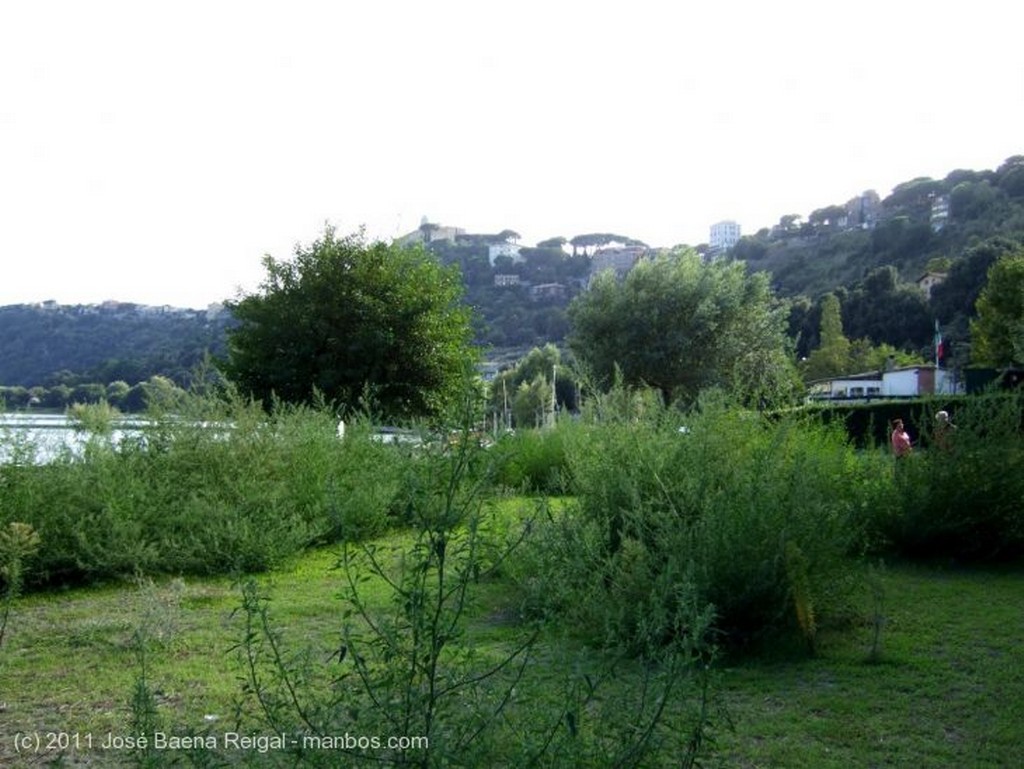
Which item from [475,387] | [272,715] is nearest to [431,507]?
[475,387]

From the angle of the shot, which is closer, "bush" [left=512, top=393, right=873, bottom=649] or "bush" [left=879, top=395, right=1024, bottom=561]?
"bush" [left=512, top=393, right=873, bottom=649]

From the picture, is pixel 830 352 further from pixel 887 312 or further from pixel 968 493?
pixel 968 493

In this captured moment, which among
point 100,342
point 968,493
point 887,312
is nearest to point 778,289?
point 887,312

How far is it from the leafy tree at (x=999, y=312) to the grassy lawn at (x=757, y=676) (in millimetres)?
33937

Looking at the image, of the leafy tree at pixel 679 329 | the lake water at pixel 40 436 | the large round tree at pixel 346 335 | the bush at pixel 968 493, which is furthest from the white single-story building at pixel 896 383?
the lake water at pixel 40 436

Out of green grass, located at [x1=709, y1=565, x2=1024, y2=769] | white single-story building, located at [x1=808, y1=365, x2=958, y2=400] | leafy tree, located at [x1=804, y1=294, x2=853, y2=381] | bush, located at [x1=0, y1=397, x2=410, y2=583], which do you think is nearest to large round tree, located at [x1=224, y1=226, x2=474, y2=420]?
bush, located at [x1=0, y1=397, x2=410, y2=583]

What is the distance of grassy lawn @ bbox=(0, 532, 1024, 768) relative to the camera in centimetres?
439

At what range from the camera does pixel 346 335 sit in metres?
20.5

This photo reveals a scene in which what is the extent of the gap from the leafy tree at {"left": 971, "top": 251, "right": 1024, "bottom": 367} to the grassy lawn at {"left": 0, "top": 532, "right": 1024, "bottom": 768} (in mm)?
33937

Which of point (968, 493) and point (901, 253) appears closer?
point (968, 493)

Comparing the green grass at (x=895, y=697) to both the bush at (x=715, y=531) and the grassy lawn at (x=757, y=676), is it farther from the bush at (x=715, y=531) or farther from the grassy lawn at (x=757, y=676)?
the bush at (x=715, y=531)

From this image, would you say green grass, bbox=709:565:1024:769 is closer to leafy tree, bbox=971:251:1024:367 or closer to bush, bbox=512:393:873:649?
bush, bbox=512:393:873:649

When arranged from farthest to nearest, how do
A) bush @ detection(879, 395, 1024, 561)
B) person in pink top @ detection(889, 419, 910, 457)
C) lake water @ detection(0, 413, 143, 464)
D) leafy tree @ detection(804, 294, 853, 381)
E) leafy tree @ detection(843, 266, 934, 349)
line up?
1. leafy tree @ detection(843, 266, 934, 349)
2. leafy tree @ detection(804, 294, 853, 381)
3. person in pink top @ detection(889, 419, 910, 457)
4. bush @ detection(879, 395, 1024, 561)
5. lake water @ detection(0, 413, 143, 464)

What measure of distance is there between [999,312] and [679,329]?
15779mm
